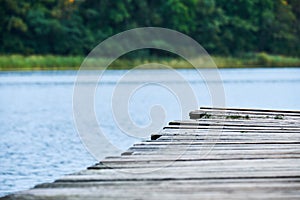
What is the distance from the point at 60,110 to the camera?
2098cm

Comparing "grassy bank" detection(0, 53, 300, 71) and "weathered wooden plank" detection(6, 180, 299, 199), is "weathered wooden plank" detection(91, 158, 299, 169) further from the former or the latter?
"grassy bank" detection(0, 53, 300, 71)

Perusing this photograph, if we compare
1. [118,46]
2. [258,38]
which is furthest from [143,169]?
[258,38]

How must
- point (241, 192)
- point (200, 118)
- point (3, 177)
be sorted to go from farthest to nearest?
point (3, 177) < point (200, 118) < point (241, 192)

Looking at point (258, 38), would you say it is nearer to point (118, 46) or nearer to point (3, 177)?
point (118, 46)

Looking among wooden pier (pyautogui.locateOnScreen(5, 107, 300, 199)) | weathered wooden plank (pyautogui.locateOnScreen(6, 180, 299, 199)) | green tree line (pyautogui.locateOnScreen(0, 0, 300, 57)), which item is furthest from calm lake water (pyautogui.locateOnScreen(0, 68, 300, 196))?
green tree line (pyautogui.locateOnScreen(0, 0, 300, 57))

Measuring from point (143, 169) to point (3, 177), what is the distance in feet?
19.8

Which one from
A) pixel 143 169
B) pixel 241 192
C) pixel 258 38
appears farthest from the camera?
pixel 258 38

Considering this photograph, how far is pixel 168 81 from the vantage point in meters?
31.1

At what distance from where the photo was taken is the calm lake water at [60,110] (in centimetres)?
1068

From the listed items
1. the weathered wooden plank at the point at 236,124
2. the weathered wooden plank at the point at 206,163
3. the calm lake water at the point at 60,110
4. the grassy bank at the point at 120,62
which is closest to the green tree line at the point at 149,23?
the grassy bank at the point at 120,62

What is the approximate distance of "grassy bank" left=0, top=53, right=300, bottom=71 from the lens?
1455 inches

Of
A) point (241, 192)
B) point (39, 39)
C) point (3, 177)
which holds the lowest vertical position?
point (3, 177)

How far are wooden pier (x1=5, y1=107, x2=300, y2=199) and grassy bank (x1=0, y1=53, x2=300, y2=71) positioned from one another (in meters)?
31.9

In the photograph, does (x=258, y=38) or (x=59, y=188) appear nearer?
(x=59, y=188)
